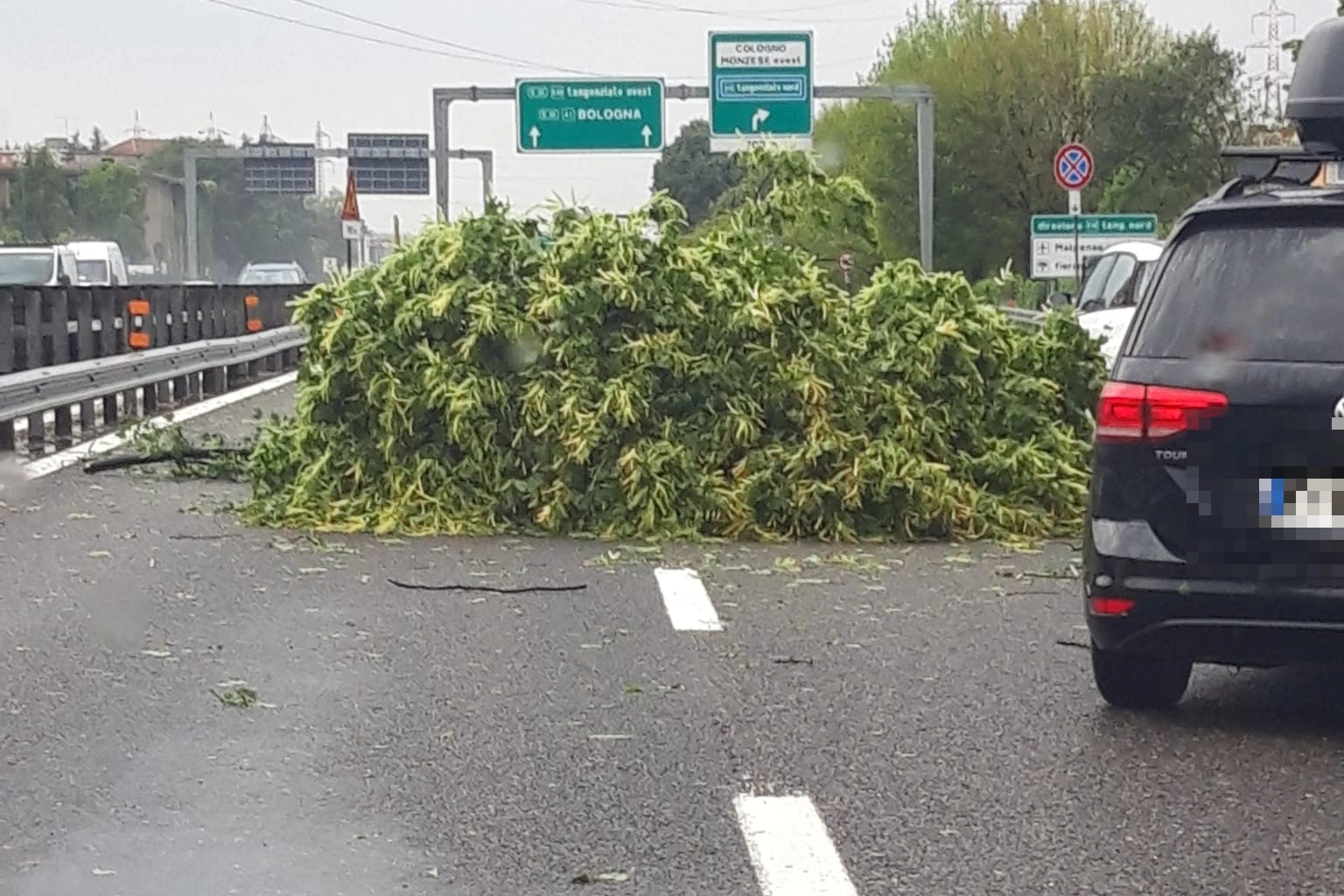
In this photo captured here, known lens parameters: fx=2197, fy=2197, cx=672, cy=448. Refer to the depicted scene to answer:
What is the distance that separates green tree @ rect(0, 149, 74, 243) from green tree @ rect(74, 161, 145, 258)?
6002mm

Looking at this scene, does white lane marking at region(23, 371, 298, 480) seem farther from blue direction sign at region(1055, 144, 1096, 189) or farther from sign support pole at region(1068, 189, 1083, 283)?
blue direction sign at region(1055, 144, 1096, 189)

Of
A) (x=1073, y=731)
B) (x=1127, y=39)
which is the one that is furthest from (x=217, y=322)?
(x=1127, y=39)

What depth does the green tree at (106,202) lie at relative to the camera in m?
106

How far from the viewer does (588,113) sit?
118 feet

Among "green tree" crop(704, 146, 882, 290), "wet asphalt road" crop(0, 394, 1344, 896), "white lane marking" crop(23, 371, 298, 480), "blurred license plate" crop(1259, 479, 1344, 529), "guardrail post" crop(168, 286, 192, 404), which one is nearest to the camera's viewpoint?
"wet asphalt road" crop(0, 394, 1344, 896)

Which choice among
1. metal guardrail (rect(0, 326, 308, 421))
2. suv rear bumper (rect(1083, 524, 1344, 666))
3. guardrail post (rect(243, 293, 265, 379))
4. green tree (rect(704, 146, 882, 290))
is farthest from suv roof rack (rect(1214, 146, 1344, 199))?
guardrail post (rect(243, 293, 265, 379))

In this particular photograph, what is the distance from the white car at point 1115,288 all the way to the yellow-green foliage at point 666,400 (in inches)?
156

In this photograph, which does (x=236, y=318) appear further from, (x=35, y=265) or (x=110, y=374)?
(x=110, y=374)

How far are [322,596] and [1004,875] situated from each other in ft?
16.9

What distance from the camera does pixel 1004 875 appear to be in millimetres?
5383

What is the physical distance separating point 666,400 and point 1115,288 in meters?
6.99

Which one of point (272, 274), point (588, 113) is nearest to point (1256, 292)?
point (588, 113)

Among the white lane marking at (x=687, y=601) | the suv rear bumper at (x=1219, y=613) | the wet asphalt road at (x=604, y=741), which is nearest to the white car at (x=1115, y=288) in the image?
the white lane marking at (x=687, y=601)

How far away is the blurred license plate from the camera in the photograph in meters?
6.43
